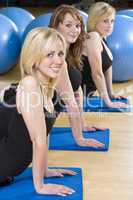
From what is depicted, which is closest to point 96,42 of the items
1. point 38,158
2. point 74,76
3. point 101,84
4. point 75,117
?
point 101,84

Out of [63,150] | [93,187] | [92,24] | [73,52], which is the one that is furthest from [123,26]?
[93,187]

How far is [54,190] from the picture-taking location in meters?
1.96

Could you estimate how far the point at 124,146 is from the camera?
8.79ft

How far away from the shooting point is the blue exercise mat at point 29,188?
1924 millimetres

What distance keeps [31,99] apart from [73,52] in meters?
0.94

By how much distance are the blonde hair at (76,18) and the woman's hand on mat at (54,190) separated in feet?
2.98

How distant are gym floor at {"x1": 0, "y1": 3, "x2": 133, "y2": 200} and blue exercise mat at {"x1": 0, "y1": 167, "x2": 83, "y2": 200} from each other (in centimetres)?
6

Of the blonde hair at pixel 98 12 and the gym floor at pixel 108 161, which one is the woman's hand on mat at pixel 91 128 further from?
the blonde hair at pixel 98 12

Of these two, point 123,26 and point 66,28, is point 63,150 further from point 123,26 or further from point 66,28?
point 123,26

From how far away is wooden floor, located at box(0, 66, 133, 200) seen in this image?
6.93 feet

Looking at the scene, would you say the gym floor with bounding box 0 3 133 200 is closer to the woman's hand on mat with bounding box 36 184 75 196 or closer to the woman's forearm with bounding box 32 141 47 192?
the woman's hand on mat with bounding box 36 184 75 196

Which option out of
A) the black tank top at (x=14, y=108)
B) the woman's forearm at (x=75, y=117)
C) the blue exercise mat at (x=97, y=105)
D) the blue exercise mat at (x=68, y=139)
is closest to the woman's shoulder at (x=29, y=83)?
the black tank top at (x=14, y=108)

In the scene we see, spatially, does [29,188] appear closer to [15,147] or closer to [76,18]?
[15,147]

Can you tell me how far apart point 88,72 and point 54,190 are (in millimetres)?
1387
